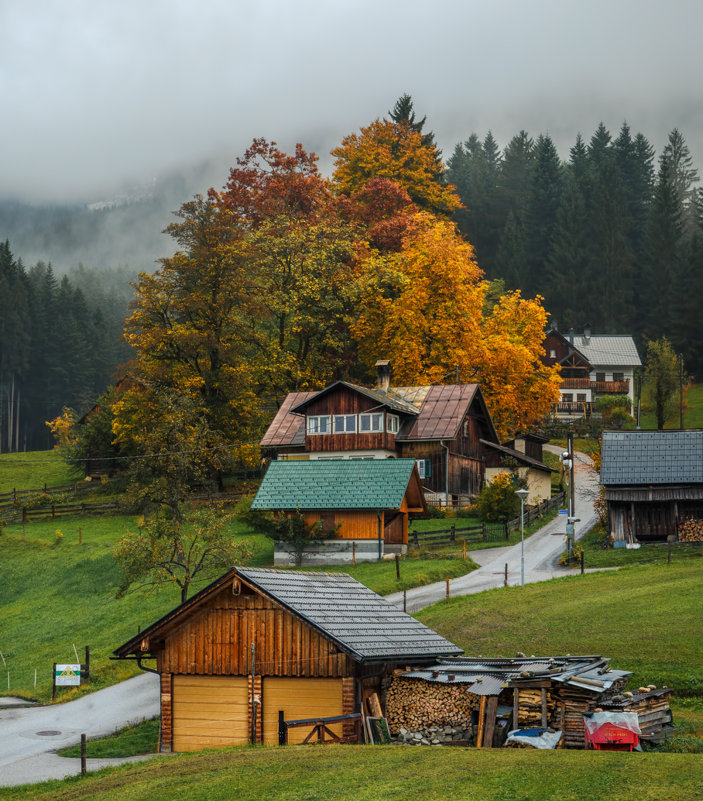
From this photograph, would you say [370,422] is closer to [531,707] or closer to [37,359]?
[531,707]

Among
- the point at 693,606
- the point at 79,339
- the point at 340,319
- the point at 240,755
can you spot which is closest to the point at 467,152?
the point at 79,339

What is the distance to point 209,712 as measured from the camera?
26859 mm

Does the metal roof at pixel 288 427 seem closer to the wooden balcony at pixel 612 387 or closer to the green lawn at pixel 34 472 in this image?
the green lawn at pixel 34 472

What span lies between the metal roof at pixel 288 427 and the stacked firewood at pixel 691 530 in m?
22.6

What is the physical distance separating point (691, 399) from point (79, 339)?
7026cm

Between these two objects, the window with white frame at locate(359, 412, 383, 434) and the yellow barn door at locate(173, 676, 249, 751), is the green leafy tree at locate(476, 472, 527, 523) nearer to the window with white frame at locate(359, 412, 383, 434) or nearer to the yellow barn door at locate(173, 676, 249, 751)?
the window with white frame at locate(359, 412, 383, 434)

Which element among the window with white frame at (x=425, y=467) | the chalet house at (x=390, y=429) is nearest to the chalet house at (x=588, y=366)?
the chalet house at (x=390, y=429)

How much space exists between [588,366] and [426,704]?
8396cm

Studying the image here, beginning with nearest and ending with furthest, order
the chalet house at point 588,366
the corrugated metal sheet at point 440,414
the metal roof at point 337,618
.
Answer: the metal roof at point 337,618
the corrugated metal sheet at point 440,414
the chalet house at point 588,366

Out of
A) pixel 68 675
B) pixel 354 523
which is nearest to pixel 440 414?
pixel 354 523

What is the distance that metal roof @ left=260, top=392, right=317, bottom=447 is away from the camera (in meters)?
63.6

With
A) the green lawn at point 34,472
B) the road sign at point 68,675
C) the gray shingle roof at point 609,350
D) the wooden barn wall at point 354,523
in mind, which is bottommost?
the road sign at point 68,675

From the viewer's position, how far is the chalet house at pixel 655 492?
50594 millimetres

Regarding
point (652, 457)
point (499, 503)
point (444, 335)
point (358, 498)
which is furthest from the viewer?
→ point (444, 335)
